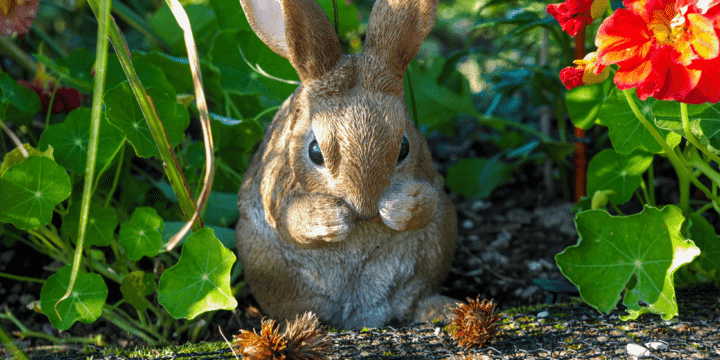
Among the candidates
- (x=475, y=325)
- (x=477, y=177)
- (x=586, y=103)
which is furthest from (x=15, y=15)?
(x=477, y=177)

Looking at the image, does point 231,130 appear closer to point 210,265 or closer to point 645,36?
point 210,265

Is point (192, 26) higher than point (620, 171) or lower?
higher

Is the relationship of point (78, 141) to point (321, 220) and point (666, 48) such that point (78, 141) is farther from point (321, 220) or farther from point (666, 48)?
point (666, 48)

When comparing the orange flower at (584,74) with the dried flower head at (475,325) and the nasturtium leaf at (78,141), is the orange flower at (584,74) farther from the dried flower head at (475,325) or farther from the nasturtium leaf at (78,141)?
the nasturtium leaf at (78,141)

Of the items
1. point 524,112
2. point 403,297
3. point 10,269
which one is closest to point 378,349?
point 403,297

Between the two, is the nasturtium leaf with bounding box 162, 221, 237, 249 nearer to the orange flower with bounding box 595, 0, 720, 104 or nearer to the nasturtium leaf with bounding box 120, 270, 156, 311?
the nasturtium leaf with bounding box 120, 270, 156, 311

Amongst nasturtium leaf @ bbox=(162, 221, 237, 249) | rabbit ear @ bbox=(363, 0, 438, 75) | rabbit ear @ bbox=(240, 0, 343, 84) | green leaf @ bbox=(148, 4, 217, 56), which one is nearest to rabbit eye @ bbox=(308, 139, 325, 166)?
rabbit ear @ bbox=(240, 0, 343, 84)

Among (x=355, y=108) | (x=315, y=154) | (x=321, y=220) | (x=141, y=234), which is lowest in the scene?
(x=141, y=234)
